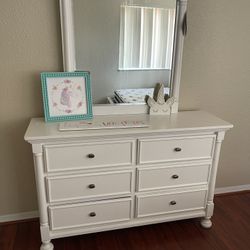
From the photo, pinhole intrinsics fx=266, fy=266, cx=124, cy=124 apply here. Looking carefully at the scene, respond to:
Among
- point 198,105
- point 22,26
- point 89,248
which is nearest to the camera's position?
point 22,26

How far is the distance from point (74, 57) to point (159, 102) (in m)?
0.69

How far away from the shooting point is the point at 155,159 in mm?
1767

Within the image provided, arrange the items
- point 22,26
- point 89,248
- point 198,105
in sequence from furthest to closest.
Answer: point 198,105 → point 89,248 → point 22,26

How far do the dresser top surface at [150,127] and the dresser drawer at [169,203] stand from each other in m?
0.50

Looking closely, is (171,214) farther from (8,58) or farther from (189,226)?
(8,58)

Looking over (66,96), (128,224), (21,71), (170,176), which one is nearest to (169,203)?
(170,176)

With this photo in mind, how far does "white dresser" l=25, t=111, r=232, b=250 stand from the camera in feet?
5.31

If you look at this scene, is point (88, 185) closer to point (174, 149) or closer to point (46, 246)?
point (46, 246)

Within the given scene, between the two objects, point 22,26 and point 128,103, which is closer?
point 22,26

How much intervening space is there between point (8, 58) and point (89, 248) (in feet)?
4.59

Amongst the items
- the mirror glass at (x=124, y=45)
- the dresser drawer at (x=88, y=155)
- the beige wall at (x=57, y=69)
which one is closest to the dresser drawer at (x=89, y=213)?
the dresser drawer at (x=88, y=155)

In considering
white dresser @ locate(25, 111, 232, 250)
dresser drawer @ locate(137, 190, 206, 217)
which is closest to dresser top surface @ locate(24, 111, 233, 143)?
white dresser @ locate(25, 111, 232, 250)

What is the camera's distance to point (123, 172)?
1737 mm

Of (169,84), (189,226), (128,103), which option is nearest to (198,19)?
(169,84)
